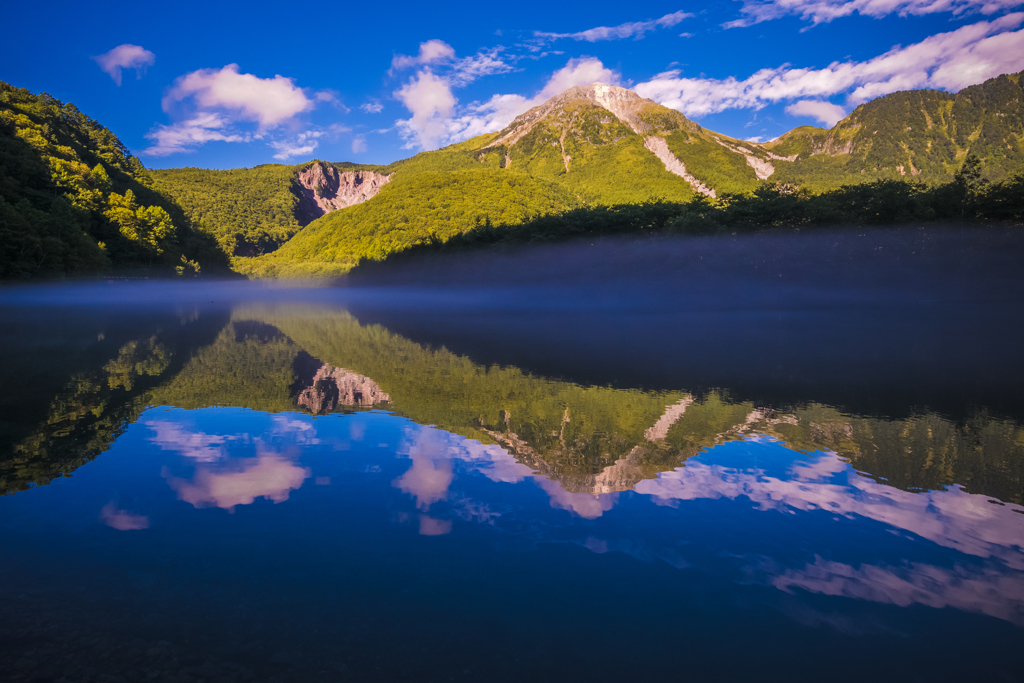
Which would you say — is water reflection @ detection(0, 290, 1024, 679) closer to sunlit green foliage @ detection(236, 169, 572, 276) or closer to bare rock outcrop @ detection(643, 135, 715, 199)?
sunlit green foliage @ detection(236, 169, 572, 276)

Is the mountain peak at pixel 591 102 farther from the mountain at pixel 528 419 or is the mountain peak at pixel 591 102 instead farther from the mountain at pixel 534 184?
the mountain at pixel 528 419

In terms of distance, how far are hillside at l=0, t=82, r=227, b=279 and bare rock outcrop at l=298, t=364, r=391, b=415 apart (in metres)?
50.3

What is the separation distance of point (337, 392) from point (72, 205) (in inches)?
3044

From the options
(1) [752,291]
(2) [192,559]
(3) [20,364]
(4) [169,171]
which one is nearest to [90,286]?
(3) [20,364]

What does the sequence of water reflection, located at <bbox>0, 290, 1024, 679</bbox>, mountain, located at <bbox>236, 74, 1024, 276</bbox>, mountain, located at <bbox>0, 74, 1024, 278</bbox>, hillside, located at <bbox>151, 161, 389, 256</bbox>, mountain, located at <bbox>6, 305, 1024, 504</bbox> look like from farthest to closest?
1. hillside, located at <bbox>151, 161, 389, 256</bbox>
2. mountain, located at <bbox>236, 74, 1024, 276</bbox>
3. mountain, located at <bbox>0, 74, 1024, 278</bbox>
4. mountain, located at <bbox>6, 305, 1024, 504</bbox>
5. water reflection, located at <bbox>0, 290, 1024, 679</bbox>

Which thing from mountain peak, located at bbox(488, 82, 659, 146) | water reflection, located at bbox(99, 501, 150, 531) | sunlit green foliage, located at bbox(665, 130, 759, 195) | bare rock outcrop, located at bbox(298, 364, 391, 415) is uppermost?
mountain peak, located at bbox(488, 82, 659, 146)

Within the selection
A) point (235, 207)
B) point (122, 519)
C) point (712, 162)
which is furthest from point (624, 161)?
point (122, 519)

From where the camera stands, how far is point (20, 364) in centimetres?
816

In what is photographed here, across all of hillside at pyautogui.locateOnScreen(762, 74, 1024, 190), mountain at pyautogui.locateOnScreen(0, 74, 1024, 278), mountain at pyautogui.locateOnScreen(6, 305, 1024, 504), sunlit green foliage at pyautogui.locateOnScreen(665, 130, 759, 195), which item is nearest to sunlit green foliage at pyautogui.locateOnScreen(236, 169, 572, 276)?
mountain at pyautogui.locateOnScreen(0, 74, 1024, 278)

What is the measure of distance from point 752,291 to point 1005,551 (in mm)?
21262

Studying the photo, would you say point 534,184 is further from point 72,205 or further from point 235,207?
point 235,207

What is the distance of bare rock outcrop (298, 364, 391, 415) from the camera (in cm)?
595

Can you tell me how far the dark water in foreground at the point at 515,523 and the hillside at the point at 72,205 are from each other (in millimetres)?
52535

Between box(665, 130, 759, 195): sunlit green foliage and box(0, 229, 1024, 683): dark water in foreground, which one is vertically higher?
box(665, 130, 759, 195): sunlit green foliage
